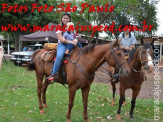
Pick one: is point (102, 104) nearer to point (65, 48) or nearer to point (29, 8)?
point (65, 48)

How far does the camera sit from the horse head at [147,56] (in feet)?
16.0

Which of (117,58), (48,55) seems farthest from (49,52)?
(117,58)

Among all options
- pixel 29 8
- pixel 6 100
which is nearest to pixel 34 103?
pixel 6 100

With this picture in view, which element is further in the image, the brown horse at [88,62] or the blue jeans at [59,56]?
the blue jeans at [59,56]

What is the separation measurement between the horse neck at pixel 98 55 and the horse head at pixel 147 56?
107cm

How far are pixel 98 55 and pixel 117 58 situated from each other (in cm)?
50

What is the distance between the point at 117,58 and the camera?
445 centimetres

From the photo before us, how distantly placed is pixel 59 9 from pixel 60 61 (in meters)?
20.4

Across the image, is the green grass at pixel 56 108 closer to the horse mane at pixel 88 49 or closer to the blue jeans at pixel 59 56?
the blue jeans at pixel 59 56

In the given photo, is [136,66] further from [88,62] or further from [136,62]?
[88,62]

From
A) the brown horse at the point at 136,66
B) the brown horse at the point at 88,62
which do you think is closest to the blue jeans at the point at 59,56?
the brown horse at the point at 88,62

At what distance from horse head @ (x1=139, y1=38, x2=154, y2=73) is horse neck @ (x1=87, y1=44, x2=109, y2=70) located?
107cm

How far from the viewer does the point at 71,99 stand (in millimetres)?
5047

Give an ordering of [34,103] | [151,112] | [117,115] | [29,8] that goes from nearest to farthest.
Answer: [117,115] < [151,112] < [34,103] < [29,8]
